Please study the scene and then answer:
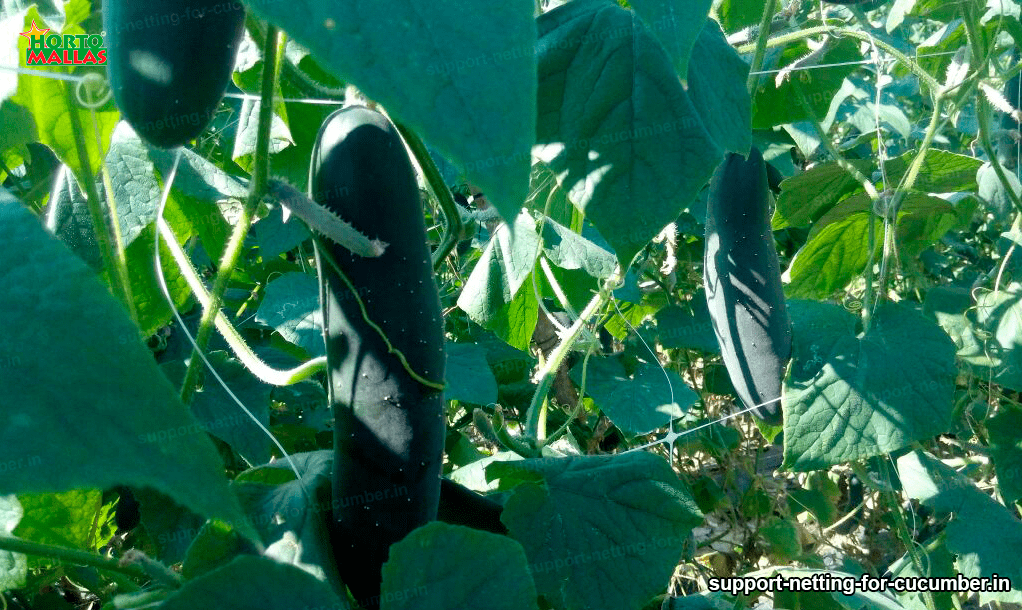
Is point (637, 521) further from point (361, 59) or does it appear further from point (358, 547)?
point (361, 59)

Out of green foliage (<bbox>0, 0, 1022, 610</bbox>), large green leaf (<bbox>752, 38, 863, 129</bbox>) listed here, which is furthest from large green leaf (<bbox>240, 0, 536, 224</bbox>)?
large green leaf (<bbox>752, 38, 863, 129</bbox>)

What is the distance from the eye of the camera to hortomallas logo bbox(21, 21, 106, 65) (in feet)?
2.16

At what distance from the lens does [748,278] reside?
3.19 feet

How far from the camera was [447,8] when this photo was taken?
289mm

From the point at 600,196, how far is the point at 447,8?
0.75 feet

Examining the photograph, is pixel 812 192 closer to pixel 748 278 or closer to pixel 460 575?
pixel 748 278

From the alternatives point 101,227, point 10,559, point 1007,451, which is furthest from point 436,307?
point 1007,451

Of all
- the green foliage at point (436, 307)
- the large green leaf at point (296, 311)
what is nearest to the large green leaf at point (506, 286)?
the green foliage at point (436, 307)

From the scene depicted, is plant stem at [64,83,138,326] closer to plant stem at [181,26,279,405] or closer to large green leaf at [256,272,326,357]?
plant stem at [181,26,279,405]

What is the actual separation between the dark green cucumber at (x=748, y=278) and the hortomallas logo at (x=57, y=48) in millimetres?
670

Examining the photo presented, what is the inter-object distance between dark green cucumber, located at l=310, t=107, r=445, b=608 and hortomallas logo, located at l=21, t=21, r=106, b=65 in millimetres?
282

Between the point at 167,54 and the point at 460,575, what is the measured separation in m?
0.35

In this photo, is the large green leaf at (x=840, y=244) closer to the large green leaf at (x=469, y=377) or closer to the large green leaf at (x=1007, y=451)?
the large green leaf at (x=1007, y=451)

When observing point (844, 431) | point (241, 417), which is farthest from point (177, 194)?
point (844, 431)
